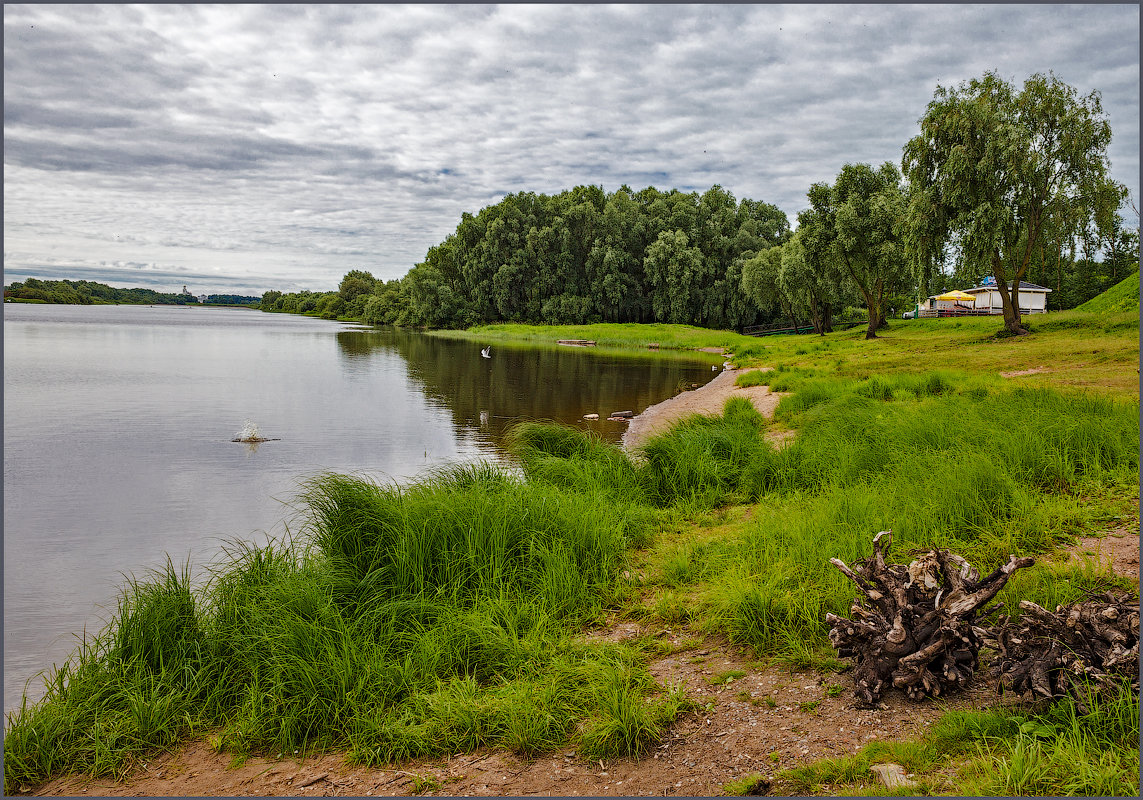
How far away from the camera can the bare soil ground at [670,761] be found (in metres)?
3.91

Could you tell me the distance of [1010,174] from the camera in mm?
25875

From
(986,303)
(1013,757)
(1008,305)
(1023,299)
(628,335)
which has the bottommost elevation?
(1013,757)

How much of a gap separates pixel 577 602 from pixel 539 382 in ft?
82.7

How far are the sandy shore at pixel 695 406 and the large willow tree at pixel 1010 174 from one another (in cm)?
1151

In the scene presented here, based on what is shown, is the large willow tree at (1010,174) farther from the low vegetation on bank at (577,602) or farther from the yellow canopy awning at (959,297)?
the yellow canopy awning at (959,297)

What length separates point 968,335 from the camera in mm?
31484

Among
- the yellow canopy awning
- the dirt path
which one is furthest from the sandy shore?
the yellow canopy awning

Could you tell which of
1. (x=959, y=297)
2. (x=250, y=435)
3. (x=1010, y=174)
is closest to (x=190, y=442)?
(x=250, y=435)

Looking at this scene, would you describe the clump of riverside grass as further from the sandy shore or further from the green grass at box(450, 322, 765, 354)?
the green grass at box(450, 322, 765, 354)

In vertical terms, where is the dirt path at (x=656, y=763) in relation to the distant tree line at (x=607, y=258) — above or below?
below

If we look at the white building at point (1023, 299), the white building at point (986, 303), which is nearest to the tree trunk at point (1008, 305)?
the white building at point (986, 303)

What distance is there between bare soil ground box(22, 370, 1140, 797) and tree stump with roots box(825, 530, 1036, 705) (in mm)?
138

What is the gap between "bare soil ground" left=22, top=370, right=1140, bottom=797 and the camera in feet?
12.8

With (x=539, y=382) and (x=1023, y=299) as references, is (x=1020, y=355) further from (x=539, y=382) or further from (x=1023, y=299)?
(x=1023, y=299)
